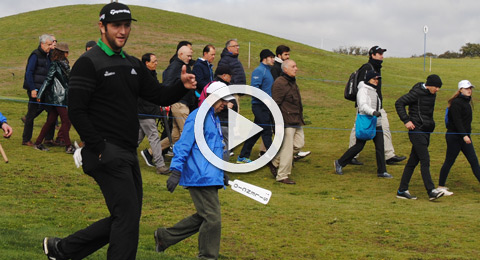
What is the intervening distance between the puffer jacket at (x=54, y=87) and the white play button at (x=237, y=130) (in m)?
3.61

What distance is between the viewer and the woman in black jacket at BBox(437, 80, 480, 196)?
1195cm

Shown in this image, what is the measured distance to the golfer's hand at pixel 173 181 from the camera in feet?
21.9

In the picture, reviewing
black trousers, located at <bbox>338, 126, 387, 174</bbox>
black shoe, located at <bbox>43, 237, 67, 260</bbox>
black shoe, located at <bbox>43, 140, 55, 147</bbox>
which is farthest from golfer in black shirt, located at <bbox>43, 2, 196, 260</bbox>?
black shoe, located at <bbox>43, 140, 55, 147</bbox>

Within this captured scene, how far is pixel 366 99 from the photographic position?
1343cm

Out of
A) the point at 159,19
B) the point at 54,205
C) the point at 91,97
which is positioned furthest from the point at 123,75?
the point at 159,19

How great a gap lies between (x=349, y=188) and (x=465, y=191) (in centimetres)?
224

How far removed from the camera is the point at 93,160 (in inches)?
207

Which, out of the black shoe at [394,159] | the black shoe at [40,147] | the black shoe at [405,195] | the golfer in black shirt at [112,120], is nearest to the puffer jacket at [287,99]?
the black shoe at [405,195]

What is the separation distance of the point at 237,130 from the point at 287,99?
119 inches

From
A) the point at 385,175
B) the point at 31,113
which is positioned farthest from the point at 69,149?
the point at 385,175

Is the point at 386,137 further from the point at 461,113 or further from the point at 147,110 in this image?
the point at 147,110

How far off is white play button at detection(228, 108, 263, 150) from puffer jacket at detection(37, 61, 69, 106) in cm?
361

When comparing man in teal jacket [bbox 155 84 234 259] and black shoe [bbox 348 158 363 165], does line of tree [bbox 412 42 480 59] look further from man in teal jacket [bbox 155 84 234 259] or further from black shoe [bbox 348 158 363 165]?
man in teal jacket [bbox 155 84 234 259]

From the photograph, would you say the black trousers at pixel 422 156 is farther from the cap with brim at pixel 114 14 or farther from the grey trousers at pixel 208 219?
the cap with brim at pixel 114 14
